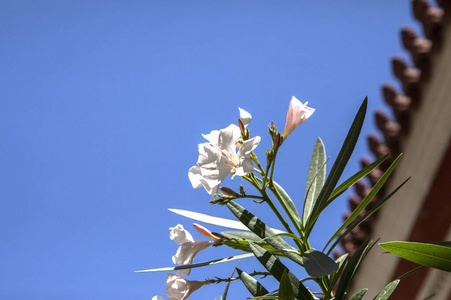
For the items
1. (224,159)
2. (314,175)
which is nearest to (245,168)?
(224,159)

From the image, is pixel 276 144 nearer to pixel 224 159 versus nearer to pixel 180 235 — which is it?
pixel 224 159

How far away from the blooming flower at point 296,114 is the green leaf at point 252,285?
27cm

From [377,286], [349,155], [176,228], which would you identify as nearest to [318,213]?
[349,155]

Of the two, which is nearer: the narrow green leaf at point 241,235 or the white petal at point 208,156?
the white petal at point 208,156

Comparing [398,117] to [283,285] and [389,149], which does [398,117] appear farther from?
[283,285]

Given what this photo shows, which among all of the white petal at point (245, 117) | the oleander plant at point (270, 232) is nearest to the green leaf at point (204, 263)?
the oleander plant at point (270, 232)

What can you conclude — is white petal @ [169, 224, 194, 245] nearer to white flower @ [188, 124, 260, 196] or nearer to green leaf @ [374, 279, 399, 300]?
white flower @ [188, 124, 260, 196]

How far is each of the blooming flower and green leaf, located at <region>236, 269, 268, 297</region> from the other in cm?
27

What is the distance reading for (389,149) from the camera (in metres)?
3.49

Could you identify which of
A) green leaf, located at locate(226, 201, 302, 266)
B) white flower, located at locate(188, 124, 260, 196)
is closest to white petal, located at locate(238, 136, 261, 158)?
white flower, located at locate(188, 124, 260, 196)

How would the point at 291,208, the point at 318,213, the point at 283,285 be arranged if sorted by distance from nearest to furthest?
the point at 283,285 < the point at 318,213 < the point at 291,208

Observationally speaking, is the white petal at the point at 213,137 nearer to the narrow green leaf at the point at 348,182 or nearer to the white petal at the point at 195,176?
the white petal at the point at 195,176

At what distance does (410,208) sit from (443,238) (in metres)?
0.30

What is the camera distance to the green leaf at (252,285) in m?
0.95
